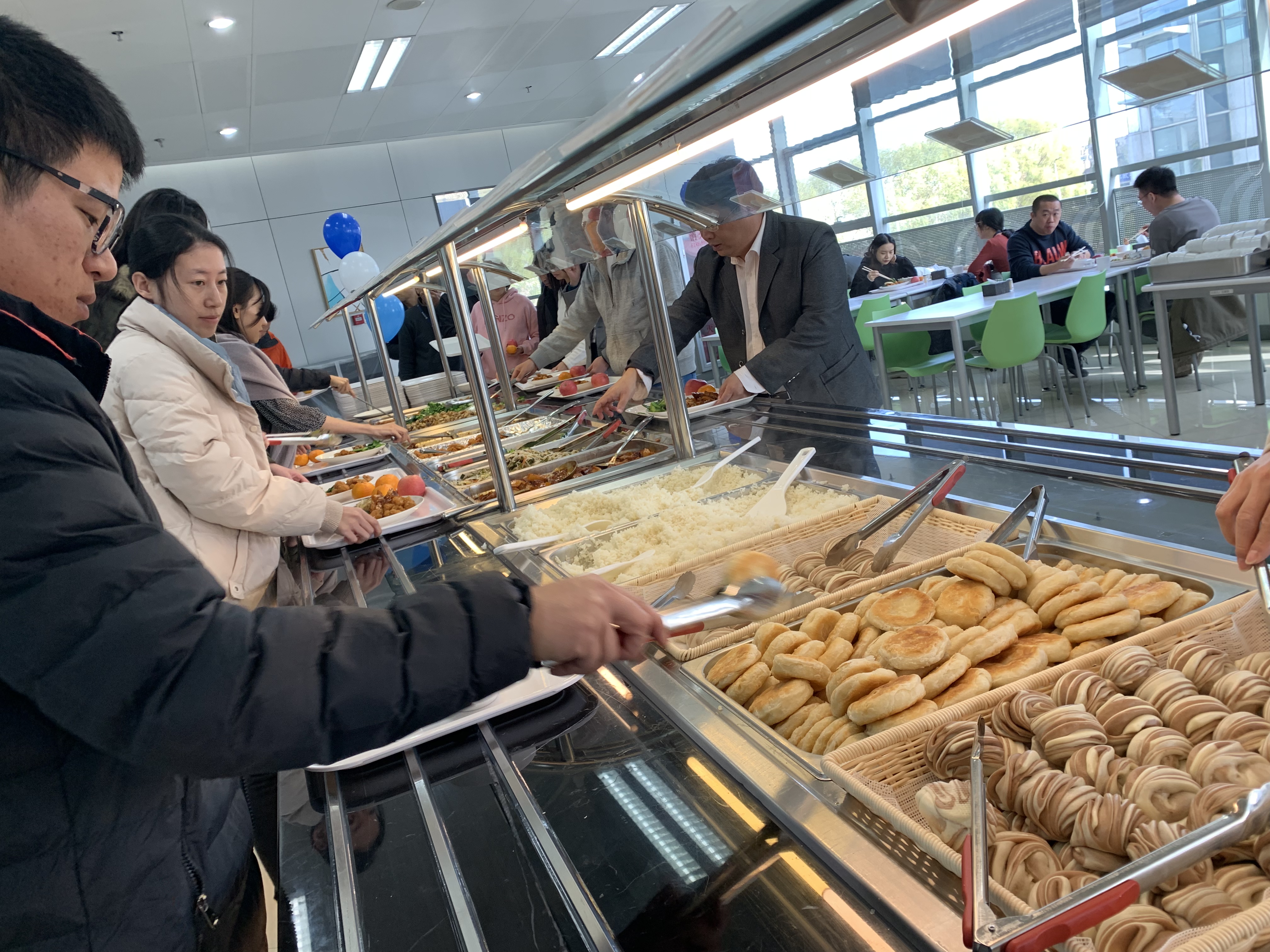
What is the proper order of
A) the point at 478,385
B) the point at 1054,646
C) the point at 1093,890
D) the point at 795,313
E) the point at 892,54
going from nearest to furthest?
the point at 1093,890, the point at 892,54, the point at 1054,646, the point at 478,385, the point at 795,313

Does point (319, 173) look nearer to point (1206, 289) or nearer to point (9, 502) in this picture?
point (1206, 289)

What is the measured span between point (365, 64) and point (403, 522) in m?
6.81

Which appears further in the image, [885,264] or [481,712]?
[885,264]

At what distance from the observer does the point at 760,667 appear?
109 centimetres

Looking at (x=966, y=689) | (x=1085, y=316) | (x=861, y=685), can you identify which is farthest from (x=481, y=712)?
(x=1085, y=316)

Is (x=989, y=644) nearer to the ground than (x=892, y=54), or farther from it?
nearer to the ground

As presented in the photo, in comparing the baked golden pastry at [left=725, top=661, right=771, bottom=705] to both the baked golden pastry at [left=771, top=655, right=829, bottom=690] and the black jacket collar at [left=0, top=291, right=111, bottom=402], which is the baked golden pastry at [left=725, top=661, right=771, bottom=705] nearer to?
the baked golden pastry at [left=771, top=655, right=829, bottom=690]

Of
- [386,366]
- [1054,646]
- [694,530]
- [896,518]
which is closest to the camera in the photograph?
[1054,646]

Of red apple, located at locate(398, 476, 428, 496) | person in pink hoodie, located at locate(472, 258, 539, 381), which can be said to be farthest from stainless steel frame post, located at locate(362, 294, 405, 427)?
red apple, located at locate(398, 476, 428, 496)

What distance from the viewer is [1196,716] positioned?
2.48 ft

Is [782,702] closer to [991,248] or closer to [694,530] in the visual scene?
[694,530]

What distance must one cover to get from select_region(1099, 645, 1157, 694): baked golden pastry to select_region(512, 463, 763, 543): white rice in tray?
1.17 m

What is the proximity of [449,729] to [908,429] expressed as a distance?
143cm

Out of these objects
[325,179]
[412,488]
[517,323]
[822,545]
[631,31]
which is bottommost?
[822,545]
